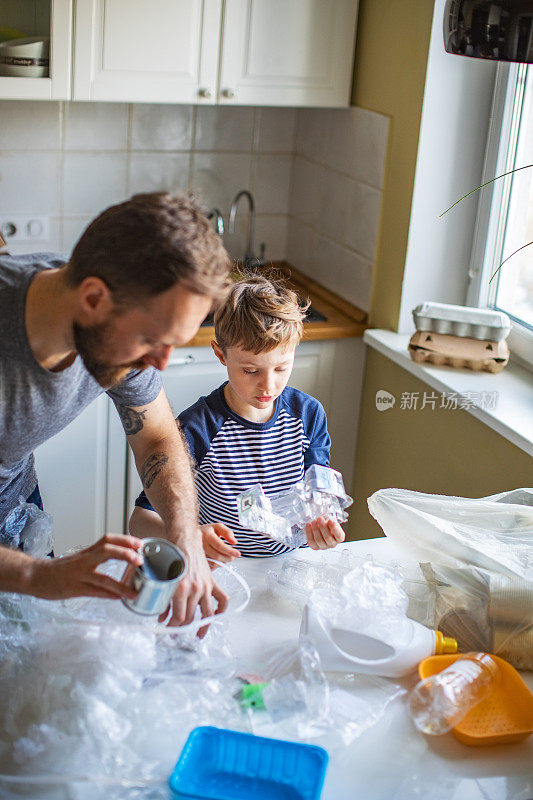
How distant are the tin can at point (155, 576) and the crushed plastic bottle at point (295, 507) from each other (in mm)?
400

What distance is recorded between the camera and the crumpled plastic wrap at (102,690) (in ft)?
3.52

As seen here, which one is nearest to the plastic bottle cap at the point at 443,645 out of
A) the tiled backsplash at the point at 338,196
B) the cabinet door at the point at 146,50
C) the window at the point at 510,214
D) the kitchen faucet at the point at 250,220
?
the window at the point at 510,214

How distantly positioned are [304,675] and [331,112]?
78.0 inches

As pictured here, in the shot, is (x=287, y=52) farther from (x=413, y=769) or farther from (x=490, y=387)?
(x=413, y=769)

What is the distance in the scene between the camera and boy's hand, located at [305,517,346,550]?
1.52 meters

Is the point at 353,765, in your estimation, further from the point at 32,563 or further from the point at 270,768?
the point at 32,563

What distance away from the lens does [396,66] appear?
243 centimetres

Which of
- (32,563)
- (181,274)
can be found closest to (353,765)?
(32,563)

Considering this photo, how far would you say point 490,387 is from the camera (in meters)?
2.25

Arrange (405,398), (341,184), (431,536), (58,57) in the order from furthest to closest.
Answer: (341,184) → (405,398) → (58,57) → (431,536)

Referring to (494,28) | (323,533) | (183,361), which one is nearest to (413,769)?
(323,533)

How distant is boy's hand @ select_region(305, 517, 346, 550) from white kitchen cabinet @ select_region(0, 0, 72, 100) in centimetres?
142

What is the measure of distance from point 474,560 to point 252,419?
58 cm

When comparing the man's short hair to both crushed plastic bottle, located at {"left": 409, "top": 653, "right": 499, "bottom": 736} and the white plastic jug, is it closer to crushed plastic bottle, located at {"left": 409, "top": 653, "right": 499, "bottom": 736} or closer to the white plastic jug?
the white plastic jug
